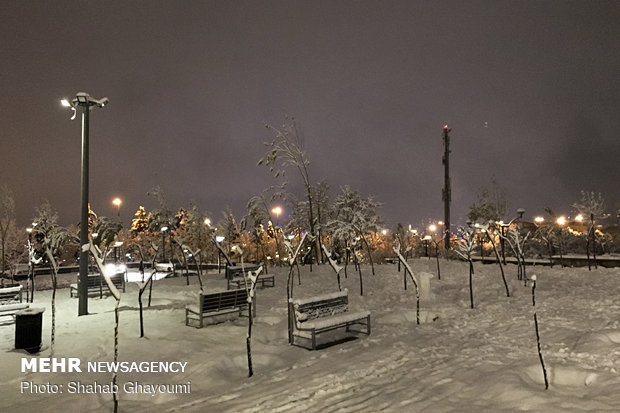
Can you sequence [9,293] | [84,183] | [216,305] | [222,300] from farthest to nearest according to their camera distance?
1. [84,183]
2. [9,293]
3. [222,300]
4. [216,305]

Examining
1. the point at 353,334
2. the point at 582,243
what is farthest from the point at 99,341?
the point at 582,243

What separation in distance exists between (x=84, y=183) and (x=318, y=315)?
8.52 metres

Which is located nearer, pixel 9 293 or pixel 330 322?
pixel 330 322

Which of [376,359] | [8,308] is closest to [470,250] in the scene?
[376,359]

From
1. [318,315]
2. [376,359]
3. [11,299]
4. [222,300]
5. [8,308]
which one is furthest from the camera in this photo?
[11,299]

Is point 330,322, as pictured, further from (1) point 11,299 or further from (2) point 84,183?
(1) point 11,299

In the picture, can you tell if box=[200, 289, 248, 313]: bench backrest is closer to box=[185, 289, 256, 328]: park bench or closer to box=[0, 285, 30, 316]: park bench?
box=[185, 289, 256, 328]: park bench

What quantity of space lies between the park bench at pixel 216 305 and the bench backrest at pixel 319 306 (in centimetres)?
288

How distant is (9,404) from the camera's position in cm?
599

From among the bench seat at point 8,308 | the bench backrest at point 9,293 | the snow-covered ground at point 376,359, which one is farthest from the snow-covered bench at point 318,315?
the bench backrest at point 9,293

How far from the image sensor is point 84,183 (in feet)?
41.5

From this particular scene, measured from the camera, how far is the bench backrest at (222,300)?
1087 centimetres

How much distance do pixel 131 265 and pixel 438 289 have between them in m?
27.4

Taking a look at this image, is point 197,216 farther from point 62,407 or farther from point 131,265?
point 62,407
